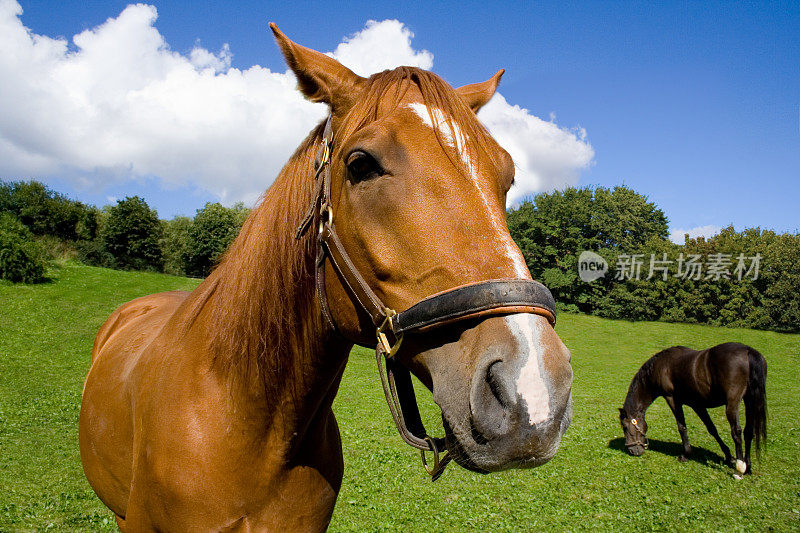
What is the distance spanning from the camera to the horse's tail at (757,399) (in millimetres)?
8727

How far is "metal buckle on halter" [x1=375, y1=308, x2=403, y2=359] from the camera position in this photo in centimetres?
130

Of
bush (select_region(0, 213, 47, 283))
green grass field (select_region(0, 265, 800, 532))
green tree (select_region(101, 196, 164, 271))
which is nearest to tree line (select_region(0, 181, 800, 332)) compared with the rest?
green tree (select_region(101, 196, 164, 271))

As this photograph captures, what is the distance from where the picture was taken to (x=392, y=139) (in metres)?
1.37

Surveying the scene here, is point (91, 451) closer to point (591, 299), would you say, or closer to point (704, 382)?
point (704, 382)

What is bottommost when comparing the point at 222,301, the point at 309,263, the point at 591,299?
the point at 222,301

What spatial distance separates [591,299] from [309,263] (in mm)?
46882

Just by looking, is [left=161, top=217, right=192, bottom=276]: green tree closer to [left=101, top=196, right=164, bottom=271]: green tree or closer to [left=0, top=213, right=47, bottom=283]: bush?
[left=101, top=196, right=164, bottom=271]: green tree

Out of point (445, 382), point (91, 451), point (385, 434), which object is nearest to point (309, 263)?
point (445, 382)

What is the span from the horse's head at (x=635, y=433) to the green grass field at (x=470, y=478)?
0.28 metres

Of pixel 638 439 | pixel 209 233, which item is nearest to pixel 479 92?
pixel 638 439

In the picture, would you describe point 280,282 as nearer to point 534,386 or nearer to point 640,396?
point 534,386

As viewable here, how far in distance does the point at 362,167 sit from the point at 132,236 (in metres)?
47.5

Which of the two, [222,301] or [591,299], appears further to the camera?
[591,299]

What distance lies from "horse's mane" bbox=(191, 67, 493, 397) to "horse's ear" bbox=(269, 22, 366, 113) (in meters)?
0.10
